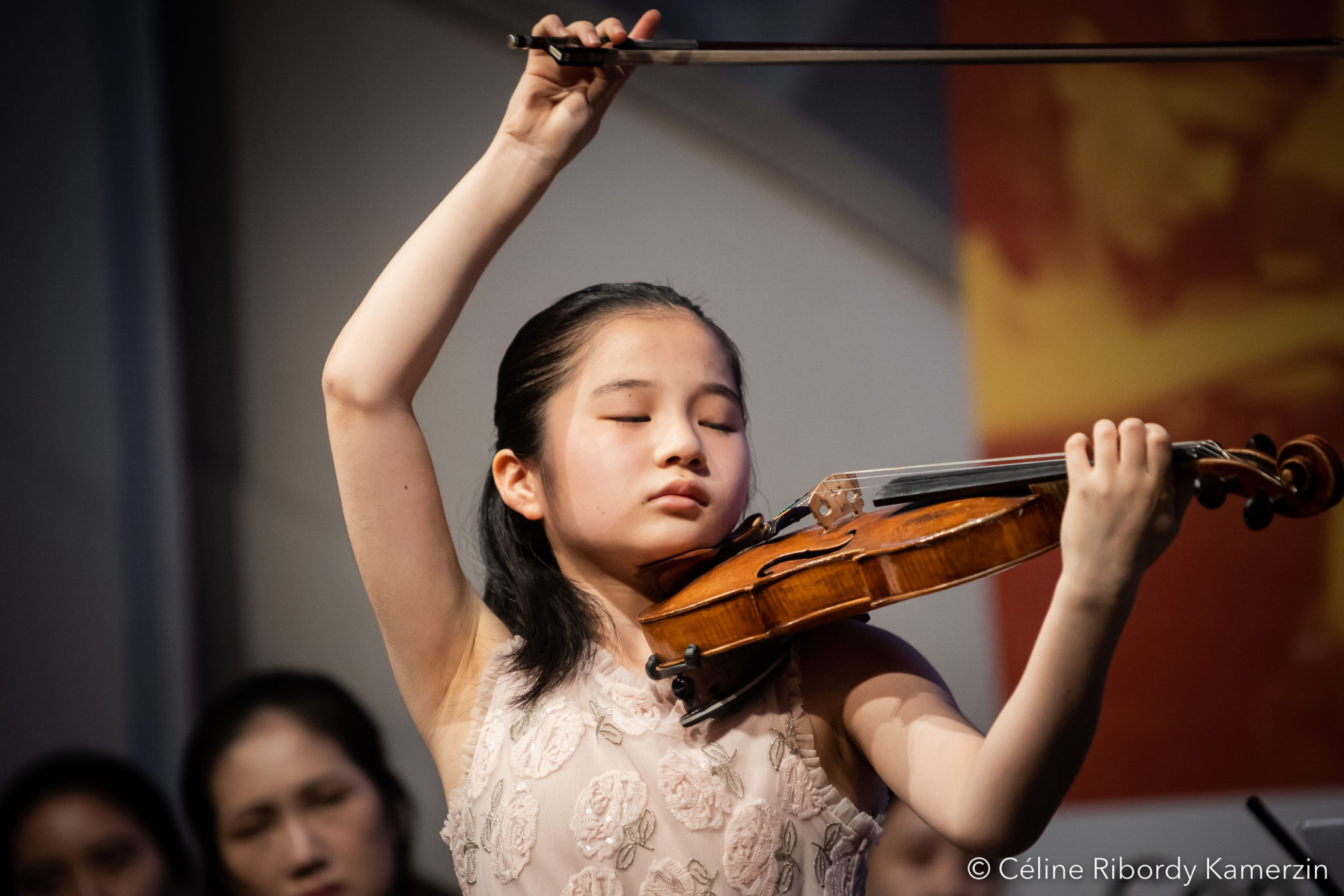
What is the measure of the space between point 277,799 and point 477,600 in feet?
2.38

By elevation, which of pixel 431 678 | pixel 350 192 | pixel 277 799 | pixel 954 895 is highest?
pixel 350 192

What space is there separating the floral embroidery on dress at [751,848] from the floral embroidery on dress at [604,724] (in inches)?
4.7

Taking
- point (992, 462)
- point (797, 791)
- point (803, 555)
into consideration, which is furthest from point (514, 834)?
point (992, 462)

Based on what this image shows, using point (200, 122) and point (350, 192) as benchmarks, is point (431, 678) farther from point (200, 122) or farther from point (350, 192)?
point (200, 122)

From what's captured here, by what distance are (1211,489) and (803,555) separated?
11.1 inches

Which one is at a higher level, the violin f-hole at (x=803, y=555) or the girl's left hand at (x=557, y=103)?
the girl's left hand at (x=557, y=103)

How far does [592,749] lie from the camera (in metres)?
0.84

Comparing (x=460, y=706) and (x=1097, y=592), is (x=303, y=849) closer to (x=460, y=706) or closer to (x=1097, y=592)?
(x=460, y=706)

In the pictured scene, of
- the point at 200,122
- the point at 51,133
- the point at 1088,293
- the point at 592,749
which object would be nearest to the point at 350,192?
the point at 200,122

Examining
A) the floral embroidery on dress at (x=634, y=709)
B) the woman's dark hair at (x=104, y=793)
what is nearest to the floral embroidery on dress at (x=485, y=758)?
the floral embroidery on dress at (x=634, y=709)

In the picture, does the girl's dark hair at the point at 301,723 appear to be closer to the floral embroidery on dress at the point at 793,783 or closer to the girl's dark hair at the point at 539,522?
the girl's dark hair at the point at 539,522

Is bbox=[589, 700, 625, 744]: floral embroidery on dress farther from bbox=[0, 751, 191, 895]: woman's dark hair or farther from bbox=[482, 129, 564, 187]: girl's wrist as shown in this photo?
bbox=[0, 751, 191, 895]: woman's dark hair

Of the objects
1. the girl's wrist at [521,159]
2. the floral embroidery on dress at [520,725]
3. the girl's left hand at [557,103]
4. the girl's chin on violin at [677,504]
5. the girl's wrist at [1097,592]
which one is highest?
the girl's left hand at [557,103]

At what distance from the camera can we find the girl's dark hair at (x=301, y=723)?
1.46 metres
